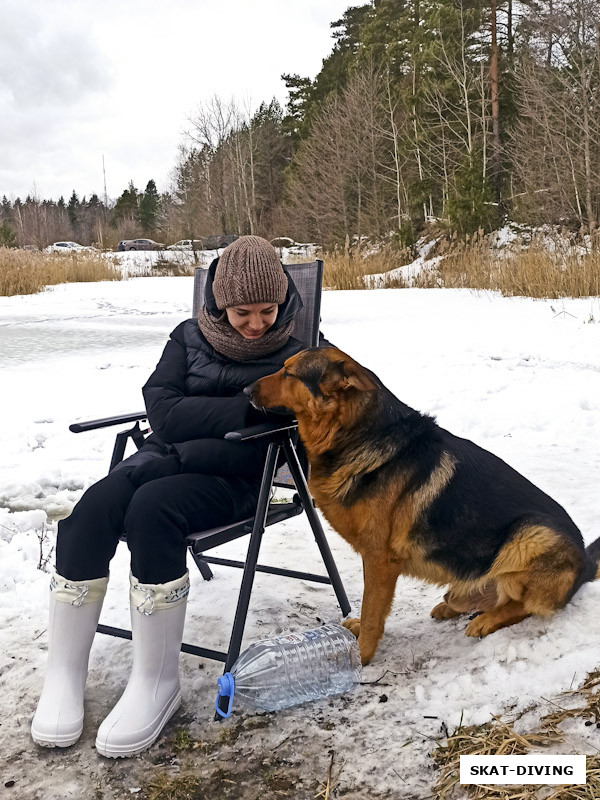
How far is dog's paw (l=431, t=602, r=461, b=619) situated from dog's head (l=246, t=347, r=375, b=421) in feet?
3.25

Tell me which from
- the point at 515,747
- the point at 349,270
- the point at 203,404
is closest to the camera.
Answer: the point at 515,747

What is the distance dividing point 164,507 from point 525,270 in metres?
10.7

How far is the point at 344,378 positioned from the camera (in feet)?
8.27

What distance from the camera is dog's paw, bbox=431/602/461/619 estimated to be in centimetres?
285

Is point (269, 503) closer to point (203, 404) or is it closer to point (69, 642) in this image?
point (203, 404)

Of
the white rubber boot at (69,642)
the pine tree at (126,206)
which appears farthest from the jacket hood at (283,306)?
the pine tree at (126,206)

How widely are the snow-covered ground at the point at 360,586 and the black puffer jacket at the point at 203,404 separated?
0.78 m

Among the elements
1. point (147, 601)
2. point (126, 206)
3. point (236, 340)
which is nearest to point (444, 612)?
point (147, 601)

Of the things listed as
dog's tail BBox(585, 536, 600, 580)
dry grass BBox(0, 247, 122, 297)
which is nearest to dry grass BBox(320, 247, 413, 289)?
dry grass BBox(0, 247, 122, 297)

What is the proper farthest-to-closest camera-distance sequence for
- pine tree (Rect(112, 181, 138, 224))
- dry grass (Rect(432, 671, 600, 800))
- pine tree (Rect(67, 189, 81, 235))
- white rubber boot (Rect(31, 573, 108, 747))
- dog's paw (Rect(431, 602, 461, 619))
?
pine tree (Rect(67, 189, 81, 235)) → pine tree (Rect(112, 181, 138, 224)) → dog's paw (Rect(431, 602, 461, 619)) → white rubber boot (Rect(31, 573, 108, 747)) → dry grass (Rect(432, 671, 600, 800))

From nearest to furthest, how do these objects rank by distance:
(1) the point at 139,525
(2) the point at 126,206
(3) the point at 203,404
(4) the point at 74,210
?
(1) the point at 139,525, (3) the point at 203,404, (2) the point at 126,206, (4) the point at 74,210

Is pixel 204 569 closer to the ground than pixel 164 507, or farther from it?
closer to the ground

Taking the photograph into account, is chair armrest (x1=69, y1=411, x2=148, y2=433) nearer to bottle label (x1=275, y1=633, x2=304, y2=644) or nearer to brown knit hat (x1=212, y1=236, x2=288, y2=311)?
brown knit hat (x1=212, y1=236, x2=288, y2=311)

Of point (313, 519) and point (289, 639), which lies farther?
point (313, 519)
